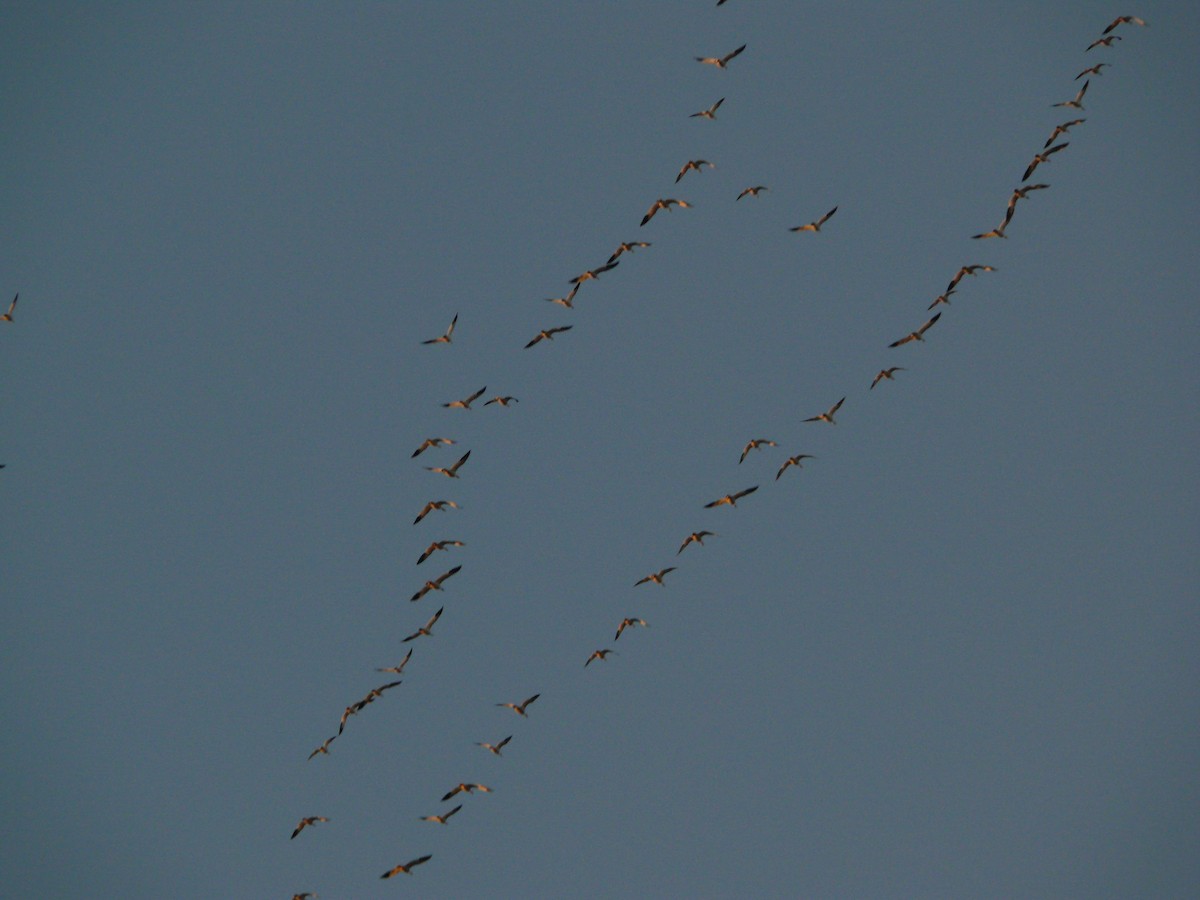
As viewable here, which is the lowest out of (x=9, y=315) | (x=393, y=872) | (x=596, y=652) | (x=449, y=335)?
(x=393, y=872)

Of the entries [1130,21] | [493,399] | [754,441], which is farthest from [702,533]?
[1130,21]

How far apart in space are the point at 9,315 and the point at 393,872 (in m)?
40.6

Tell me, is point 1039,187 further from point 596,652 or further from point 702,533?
point 596,652

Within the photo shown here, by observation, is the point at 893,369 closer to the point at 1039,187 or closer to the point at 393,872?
the point at 1039,187

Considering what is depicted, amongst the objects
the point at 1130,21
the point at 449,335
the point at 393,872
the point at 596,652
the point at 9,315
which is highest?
the point at 9,315

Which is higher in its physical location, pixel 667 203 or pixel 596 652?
pixel 667 203

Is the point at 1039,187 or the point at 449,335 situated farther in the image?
the point at 1039,187

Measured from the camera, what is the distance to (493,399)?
96.9m

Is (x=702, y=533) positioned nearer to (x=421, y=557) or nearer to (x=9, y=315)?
(x=421, y=557)

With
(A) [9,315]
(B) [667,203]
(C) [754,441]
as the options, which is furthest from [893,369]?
(A) [9,315]

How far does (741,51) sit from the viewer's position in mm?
91000

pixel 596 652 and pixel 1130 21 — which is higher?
pixel 1130 21

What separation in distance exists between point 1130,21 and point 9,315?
6743 cm

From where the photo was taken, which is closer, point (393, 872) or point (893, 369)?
point (393, 872)
